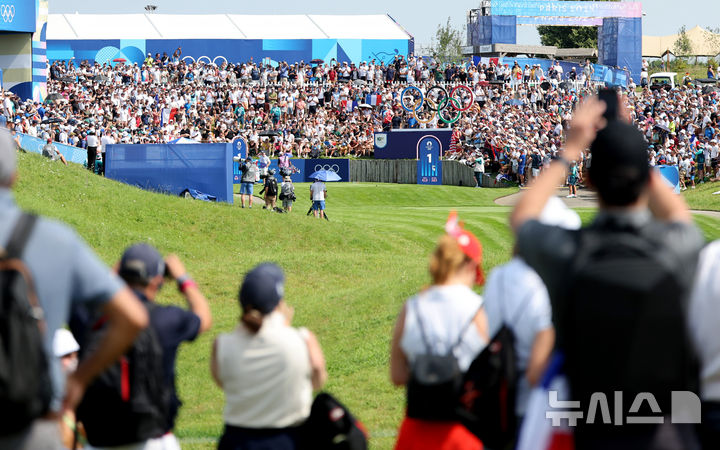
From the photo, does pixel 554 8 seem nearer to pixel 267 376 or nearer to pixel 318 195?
pixel 318 195

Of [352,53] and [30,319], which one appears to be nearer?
[30,319]

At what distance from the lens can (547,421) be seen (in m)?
3.36

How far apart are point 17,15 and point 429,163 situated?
20.1 m

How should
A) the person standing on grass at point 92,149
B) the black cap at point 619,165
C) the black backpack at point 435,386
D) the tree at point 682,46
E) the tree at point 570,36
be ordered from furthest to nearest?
1. the tree at point 570,36
2. the tree at point 682,46
3. the person standing on grass at point 92,149
4. the black backpack at point 435,386
5. the black cap at point 619,165

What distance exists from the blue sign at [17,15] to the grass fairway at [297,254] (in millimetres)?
18883

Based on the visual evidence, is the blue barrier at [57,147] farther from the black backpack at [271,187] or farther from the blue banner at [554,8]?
the blue banner at [554,8]

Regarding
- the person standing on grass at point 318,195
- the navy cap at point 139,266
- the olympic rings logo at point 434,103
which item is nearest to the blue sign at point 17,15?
the olympic rings logo at point 434,103

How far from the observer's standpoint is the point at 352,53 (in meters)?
68.9

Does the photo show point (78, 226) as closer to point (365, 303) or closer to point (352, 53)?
point (365, 303)

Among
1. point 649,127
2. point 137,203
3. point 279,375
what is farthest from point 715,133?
point 279,375

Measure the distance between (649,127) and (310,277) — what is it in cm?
2987

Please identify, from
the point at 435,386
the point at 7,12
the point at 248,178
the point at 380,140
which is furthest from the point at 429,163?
the point at 435,386

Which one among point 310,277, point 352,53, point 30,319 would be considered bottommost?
point 310,277

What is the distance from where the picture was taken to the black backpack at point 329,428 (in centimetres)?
481
